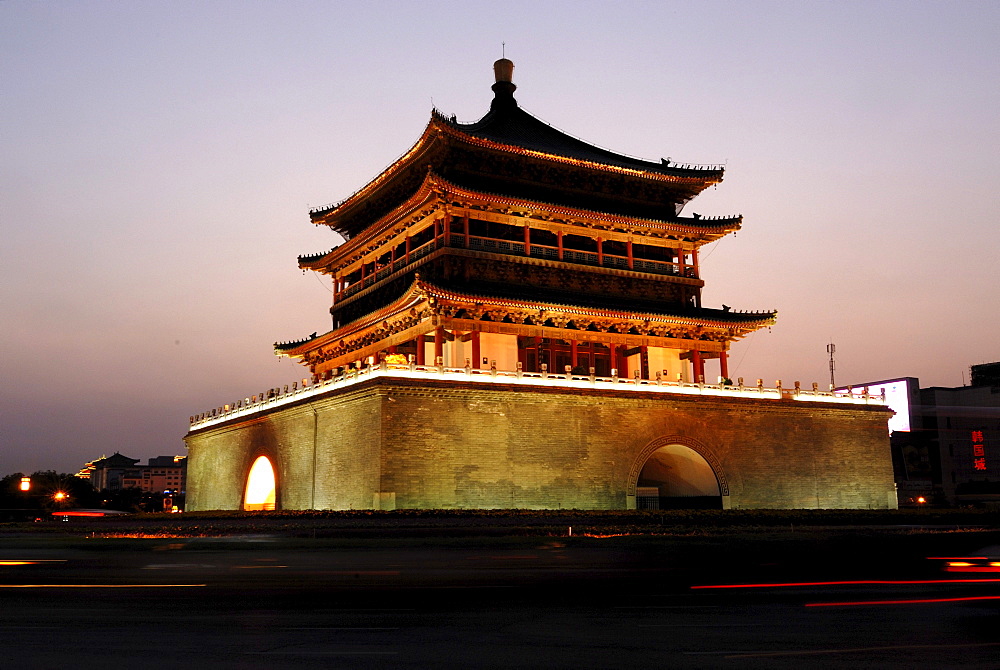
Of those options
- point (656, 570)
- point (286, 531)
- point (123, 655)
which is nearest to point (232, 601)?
point (123, 655)

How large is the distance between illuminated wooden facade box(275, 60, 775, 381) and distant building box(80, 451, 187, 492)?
12262 cm

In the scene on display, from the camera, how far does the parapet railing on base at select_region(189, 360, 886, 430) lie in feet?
97.9

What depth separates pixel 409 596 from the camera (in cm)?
1116

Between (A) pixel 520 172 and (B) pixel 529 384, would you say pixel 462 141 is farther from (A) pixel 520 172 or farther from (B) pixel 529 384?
(B) pixel 529 384

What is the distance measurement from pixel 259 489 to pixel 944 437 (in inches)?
2246

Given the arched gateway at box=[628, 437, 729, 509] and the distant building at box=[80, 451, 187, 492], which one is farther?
the distant building at box=[80, 451, 187, 492]

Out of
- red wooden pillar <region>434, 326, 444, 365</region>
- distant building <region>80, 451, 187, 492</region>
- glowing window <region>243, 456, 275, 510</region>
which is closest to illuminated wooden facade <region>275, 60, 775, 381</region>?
red wooden pillar <region>434, 326, 444, 365</region>

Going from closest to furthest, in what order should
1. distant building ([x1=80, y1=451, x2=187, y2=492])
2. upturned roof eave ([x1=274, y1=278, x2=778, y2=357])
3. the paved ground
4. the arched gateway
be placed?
the paved ground, upturned roof eave ([x1=274, y1=278, x2=778, y2=357]), the arched gateway, distant building ([x1=80, y1=451, x2=187, y2=492])

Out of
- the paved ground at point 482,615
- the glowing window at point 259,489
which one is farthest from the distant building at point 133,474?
the paved ground at point 482,615

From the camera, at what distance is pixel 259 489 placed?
126 ft

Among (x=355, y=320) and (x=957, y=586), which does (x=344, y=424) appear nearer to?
(x=355, y=320)

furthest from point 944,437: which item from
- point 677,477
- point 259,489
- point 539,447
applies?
point 259,489

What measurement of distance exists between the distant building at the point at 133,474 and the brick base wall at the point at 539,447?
4889 inches

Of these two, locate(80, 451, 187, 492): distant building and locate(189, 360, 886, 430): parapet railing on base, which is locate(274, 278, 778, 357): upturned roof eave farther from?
locate(80, 451, 187, 492): distant building
